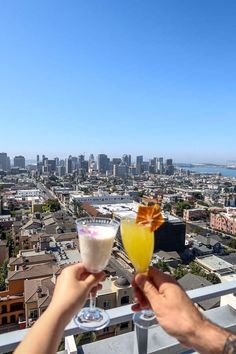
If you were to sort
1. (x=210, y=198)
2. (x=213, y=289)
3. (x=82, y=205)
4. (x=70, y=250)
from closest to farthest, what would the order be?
1. (x=213, y=289)
2. (x=70, y=250)
3. (x=82, y=205)
4. (x=210, y=198)

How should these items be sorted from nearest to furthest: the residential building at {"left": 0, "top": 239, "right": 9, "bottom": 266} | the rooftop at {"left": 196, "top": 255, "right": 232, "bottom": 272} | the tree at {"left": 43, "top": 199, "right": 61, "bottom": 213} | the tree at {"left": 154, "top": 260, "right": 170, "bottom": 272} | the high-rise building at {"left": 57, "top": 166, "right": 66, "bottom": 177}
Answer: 1. the tree at {"left": 154, "top": 260, "right": 170, "bottom": 272}
2. the rooftop at {"left": 196, "top": 255, "right": 232, "bottom": 272}
3. the residential building at {"left": 0, "top": 239, "right": 9, "bottom": 266}
4. the tree at {"left": 43, "top": 199, "right": 61, "bottom": 213}
5. the high-rise building at {"left": 57, "top": 166, "right": 66, "bottom": 177}

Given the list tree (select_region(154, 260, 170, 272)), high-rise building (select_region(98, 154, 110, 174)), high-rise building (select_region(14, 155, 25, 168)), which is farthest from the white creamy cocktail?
high-rise building (select_region(14, 155, 25, 168))

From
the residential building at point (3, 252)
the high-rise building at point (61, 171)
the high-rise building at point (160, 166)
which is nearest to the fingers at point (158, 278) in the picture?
the residential building at point (3, 252)

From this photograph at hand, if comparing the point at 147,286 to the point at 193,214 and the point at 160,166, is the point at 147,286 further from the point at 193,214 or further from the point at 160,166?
the point at 160,166

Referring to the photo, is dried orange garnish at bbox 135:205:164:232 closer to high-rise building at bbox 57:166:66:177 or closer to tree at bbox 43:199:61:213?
tree at bbox 43:199:61:213

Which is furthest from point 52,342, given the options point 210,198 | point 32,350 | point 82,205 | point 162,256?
point 210,198

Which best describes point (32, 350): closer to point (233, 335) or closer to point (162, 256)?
point (233, 335)
